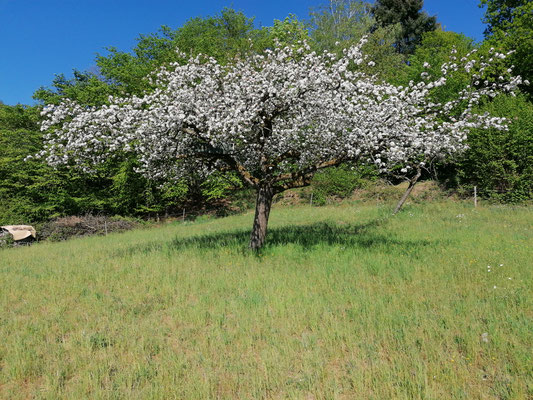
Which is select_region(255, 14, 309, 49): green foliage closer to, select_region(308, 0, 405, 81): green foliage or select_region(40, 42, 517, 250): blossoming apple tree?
select_region(308, 0, 405, 81): green foliage

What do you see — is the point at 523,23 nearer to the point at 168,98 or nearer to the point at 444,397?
the point at 168,98

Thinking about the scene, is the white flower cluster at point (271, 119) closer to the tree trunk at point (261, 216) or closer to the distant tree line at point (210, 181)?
the tree trunk at point (261, 216)

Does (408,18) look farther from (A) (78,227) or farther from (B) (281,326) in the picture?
(B) (281,326)

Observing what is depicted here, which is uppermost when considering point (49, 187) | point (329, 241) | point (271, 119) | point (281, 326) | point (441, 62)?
point (441, 62)

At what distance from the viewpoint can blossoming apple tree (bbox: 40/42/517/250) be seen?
32.9 feet

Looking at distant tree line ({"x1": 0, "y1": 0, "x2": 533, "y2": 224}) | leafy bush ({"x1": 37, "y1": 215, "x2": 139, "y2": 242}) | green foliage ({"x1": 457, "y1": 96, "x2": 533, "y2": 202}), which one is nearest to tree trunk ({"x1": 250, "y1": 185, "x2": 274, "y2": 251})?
distant tree line ({"x1": 0, "y1": 0, "x2": 533, "y2": 224})

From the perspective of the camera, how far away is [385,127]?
1055cm


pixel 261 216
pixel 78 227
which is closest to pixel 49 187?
pixel 78 227

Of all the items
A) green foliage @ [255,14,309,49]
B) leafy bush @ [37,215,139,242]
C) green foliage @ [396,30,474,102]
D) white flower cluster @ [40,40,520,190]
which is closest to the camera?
white flower cluster @ [40,40,520,190]

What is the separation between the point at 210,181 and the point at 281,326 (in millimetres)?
15406

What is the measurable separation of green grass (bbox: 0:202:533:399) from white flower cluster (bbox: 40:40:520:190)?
3.50 meters

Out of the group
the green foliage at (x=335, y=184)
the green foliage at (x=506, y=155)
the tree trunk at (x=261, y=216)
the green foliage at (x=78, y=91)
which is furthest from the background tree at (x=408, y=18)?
the tree trunk at (x=261, y=216)

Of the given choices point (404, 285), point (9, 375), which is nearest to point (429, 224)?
point (404, 285)

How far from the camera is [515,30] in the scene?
1127 inches
